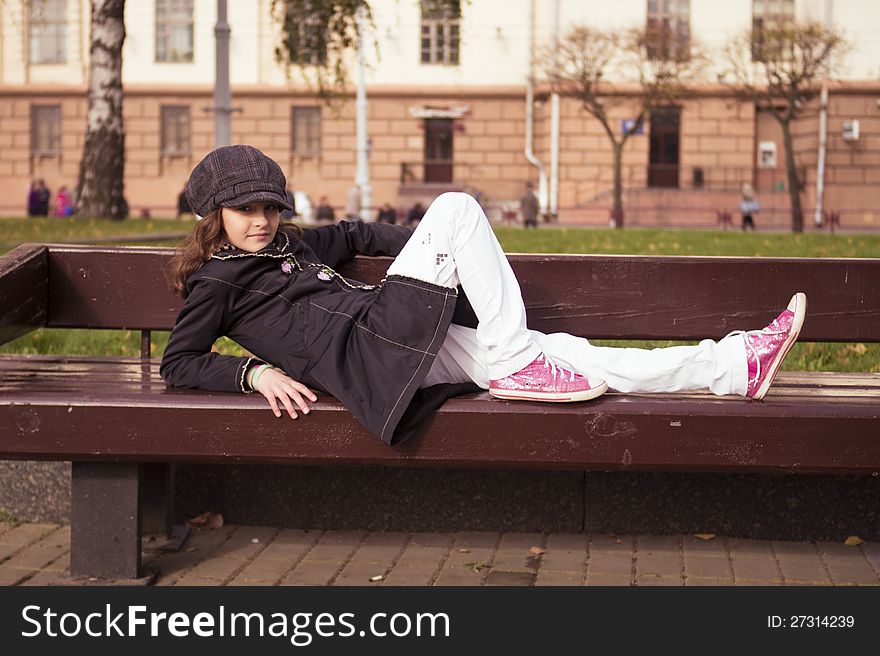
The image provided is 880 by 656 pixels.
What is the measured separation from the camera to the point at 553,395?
376 cm

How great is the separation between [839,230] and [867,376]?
29.3 m

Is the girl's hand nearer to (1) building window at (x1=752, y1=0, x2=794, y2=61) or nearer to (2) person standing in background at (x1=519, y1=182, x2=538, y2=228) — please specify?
(2) person standing in background at (x1=519, y1=182, x2=538, y2=228)

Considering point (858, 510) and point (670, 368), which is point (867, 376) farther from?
point (670, 368)

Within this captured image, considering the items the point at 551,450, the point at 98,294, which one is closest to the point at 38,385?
the point at 98,294

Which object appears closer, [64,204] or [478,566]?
[478,566]

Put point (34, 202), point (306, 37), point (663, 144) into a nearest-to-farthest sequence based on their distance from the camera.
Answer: point (306, 37) < point (34, 202) < point (663, 144)

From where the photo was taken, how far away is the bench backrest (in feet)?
14.6

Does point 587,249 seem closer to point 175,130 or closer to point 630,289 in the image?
point 630,289

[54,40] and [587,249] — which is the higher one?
[54,40]

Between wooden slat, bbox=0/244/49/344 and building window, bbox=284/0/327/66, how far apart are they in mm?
11412

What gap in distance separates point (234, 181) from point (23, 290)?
901 mm

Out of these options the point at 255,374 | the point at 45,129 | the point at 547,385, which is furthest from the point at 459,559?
the point at 45,129

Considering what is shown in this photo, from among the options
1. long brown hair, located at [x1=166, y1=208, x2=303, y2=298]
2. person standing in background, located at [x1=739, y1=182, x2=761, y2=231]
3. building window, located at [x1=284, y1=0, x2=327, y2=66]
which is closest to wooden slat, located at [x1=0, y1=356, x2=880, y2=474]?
long brown hair, located at [x1=166, y1=208, x2=303, y2=298]

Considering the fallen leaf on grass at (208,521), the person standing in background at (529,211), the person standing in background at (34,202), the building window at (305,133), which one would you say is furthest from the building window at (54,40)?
the fallen leaf on grass at (208,521)
